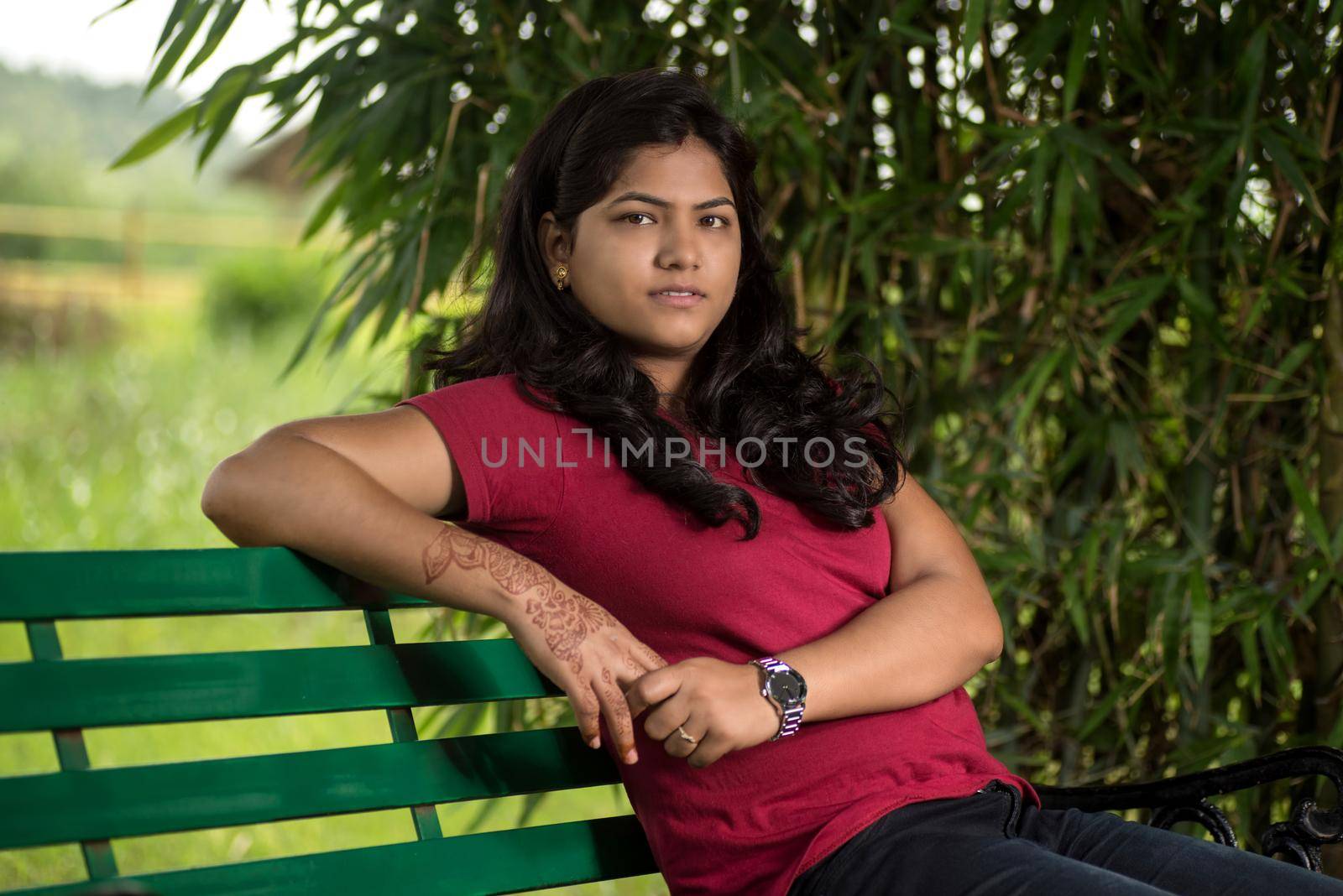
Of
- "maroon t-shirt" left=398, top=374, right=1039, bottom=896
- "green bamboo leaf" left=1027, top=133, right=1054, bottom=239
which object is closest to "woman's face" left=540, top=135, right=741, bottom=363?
"maroon t-shirt" left=398, top=374, right=1039, bottom=896

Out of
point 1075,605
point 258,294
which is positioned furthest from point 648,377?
point 258,294

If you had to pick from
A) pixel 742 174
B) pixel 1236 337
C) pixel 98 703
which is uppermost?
pixel 742 174

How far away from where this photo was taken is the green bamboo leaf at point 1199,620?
2111mm

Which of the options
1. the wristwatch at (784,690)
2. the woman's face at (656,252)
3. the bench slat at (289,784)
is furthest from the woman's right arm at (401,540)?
the woman's face at (656,252)

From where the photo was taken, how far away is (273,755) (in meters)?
1.34

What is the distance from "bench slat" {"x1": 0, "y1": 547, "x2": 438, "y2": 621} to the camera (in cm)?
121

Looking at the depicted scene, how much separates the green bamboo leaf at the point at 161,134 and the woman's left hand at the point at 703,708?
5.07 feet

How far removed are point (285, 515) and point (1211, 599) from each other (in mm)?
1738

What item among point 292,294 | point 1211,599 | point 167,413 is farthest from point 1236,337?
point 292,294

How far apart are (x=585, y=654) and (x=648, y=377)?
1.39 feet

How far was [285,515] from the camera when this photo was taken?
1273 mm

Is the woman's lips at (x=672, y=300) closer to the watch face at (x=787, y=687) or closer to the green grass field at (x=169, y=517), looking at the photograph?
the watch face at (x=787, y=687)

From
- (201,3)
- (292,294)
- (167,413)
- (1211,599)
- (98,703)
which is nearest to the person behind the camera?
(98,703)

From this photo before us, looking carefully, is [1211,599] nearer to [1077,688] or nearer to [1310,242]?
[1077,688]
